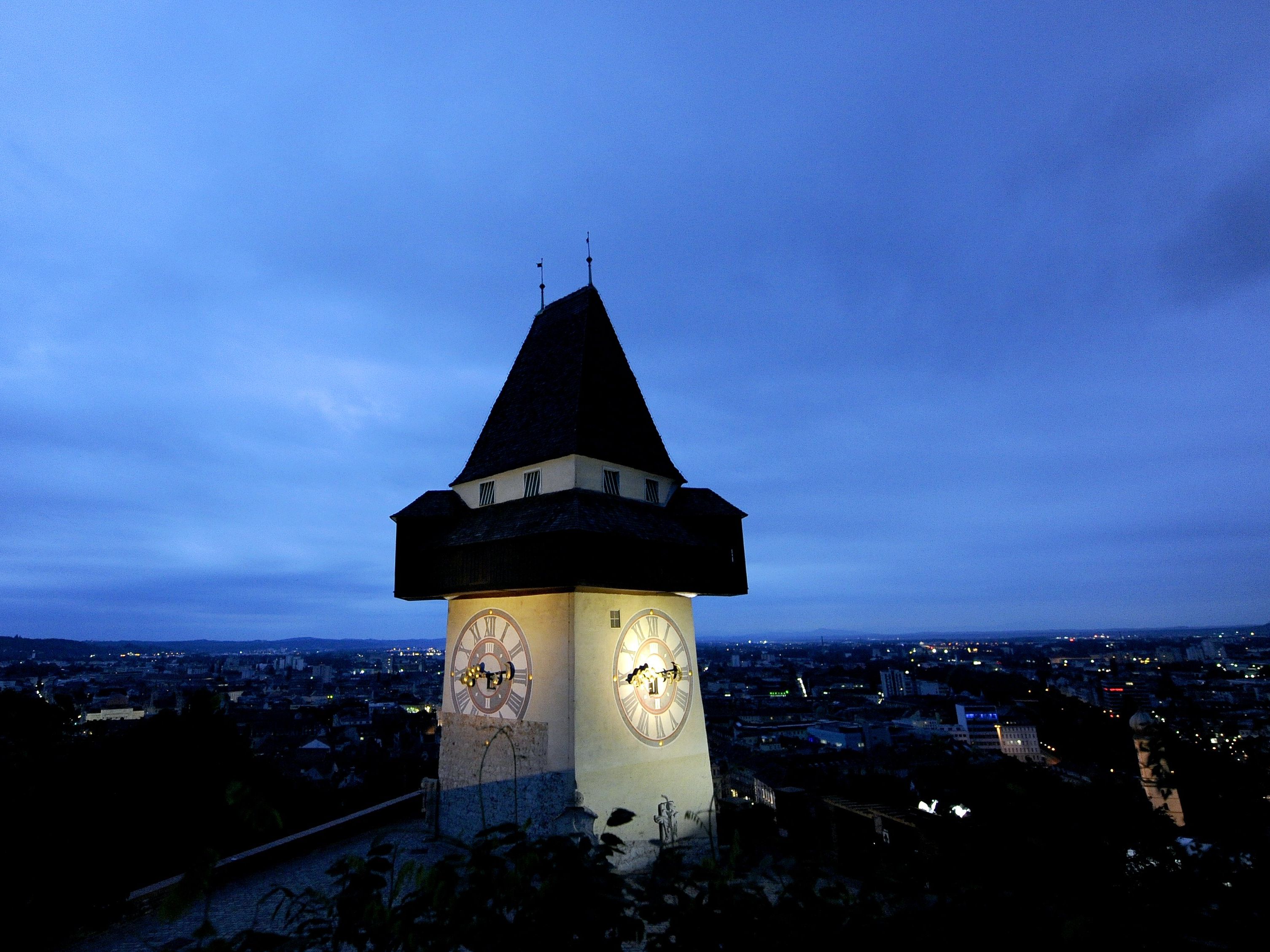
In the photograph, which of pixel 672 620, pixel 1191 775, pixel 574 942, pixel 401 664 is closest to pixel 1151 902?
pixel 1191 775

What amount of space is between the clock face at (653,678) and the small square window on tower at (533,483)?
2.66 m

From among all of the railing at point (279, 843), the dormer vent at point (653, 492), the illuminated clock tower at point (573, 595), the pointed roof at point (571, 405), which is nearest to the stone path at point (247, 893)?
the railing at point (279, 843)

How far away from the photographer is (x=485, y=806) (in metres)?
9.76

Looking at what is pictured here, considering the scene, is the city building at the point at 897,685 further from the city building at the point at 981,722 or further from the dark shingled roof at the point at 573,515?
the dark shingled roof at the point at 573,515

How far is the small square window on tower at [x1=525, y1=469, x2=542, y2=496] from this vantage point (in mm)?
10891

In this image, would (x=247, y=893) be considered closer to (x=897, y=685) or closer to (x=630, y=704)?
(x=630, y=704)

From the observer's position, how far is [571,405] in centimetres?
1113

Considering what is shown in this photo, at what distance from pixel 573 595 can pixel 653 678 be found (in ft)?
6.46

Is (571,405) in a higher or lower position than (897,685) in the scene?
higher

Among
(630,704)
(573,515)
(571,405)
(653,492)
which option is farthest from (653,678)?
(571,405)

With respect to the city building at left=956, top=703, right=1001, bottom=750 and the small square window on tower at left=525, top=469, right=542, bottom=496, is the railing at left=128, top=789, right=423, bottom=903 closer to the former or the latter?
the small square window on tower at left=525, top=469, right=542, bottom=496

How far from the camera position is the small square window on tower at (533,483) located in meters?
10.9

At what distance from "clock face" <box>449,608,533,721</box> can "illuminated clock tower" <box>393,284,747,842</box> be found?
31mm

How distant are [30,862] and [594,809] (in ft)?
19.2
